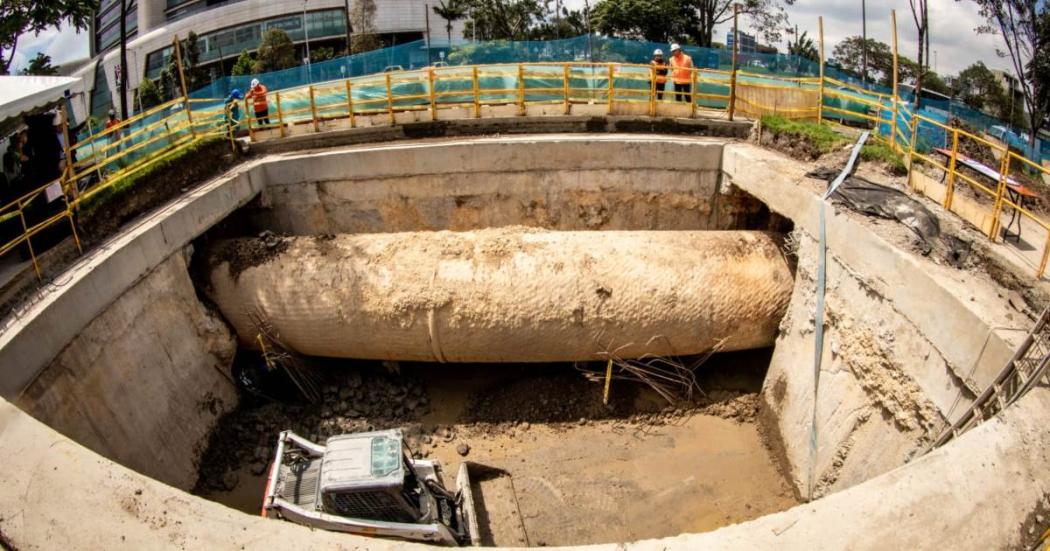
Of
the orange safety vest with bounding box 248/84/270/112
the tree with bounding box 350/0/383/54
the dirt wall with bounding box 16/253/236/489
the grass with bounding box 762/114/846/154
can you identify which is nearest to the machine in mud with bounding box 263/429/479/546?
the dirt wall with bounding box 16/253/236/489

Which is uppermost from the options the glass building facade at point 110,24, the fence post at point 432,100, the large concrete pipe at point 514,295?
the glass building facade at point 110,24

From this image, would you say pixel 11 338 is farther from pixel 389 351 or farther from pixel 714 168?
pixel 714 168

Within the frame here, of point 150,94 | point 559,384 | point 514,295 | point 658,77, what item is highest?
point 150,94

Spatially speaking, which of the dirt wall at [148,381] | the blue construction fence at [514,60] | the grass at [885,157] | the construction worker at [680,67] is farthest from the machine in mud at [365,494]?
the blue construction fence at [514,60]

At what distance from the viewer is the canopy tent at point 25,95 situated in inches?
306

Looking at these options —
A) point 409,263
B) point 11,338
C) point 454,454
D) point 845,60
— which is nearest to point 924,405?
point 454,454

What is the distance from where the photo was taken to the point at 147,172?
9523 millimetres

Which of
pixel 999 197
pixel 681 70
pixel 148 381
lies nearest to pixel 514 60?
pixel 681 70

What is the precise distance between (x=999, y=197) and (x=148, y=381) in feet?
32.4

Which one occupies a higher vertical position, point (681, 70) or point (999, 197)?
point (681, 70)

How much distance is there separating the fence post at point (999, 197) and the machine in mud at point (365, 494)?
654cm

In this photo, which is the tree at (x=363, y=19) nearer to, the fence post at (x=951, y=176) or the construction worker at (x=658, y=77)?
the construction worker at (x=658, y=77)

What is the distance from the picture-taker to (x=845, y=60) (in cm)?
3884

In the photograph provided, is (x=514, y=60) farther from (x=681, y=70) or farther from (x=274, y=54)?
(x=274, y=54)
